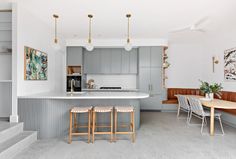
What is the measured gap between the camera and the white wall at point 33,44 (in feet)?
10.2

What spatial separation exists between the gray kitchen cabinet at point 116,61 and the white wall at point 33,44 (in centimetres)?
201

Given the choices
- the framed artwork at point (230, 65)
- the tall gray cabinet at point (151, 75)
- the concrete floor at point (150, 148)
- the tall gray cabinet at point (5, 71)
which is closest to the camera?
the concrete floor at point (150, 148)

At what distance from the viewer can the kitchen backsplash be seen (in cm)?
620

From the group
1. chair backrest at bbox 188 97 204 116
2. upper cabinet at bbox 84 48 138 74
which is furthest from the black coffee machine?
chair backrest at bbox 188 97 204 116

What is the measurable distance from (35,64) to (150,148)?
3123 mm

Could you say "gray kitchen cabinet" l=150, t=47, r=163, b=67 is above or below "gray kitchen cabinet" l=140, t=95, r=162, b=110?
above

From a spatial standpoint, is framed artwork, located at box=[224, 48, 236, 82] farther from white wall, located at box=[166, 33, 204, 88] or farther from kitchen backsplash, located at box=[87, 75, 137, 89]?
kitchen backsplash, located at box=[87, 75, 137, 89]

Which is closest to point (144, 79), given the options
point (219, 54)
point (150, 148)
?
point (219, 54)

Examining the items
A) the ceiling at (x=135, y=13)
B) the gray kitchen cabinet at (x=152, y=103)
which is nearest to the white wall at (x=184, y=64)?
the gray kitchen cabinet at (x=152, y=103)

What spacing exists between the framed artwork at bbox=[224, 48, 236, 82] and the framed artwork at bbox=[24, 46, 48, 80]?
202 inches

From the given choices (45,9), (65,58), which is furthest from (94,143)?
(65,58)

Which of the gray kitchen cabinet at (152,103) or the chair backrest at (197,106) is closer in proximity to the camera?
the chair backrest at (197,106)

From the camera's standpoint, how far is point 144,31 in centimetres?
468

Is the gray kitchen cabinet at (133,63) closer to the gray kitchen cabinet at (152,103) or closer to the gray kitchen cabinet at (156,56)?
the gray kitchen cabinet at (156,56)
